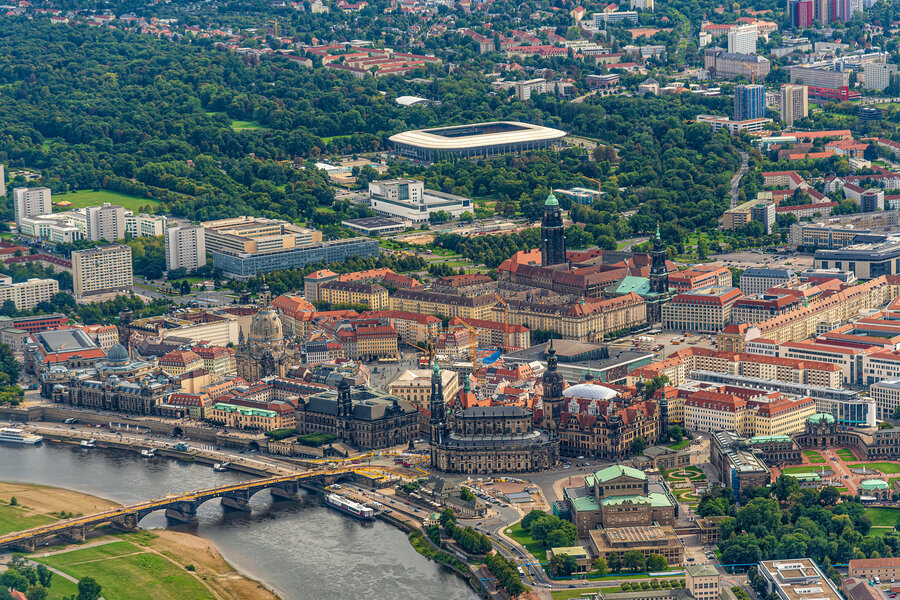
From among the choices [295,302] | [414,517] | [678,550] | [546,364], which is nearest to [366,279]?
[295,302]

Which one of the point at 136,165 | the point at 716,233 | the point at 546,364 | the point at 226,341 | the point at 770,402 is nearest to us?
the point at 770,402

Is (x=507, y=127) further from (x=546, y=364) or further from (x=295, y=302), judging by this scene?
(x=546, y=364)

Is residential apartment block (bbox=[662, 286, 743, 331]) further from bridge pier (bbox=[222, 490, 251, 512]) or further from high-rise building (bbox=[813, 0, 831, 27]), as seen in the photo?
high-rise building (bbox=[813, 0, 831, 27])

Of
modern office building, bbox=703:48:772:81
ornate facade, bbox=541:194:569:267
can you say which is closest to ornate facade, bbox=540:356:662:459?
ornate facade, bbox=541:194:569:267

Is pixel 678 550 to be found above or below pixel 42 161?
below

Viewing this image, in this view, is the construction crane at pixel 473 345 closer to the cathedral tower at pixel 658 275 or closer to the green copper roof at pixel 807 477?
the cathedral tower at pixel 658 275

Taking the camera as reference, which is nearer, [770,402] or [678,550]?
[678,550]

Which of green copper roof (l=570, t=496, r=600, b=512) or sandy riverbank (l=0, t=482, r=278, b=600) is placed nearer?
sandy riverbank (l=0, t=482, r=278, b=600)

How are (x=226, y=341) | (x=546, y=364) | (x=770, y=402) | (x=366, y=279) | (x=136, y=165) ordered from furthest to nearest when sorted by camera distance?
(x=136, y=165) < (x=366, y=279) < (x=226, y=341) < (x=546, y=364) < (x=770, y=402)
